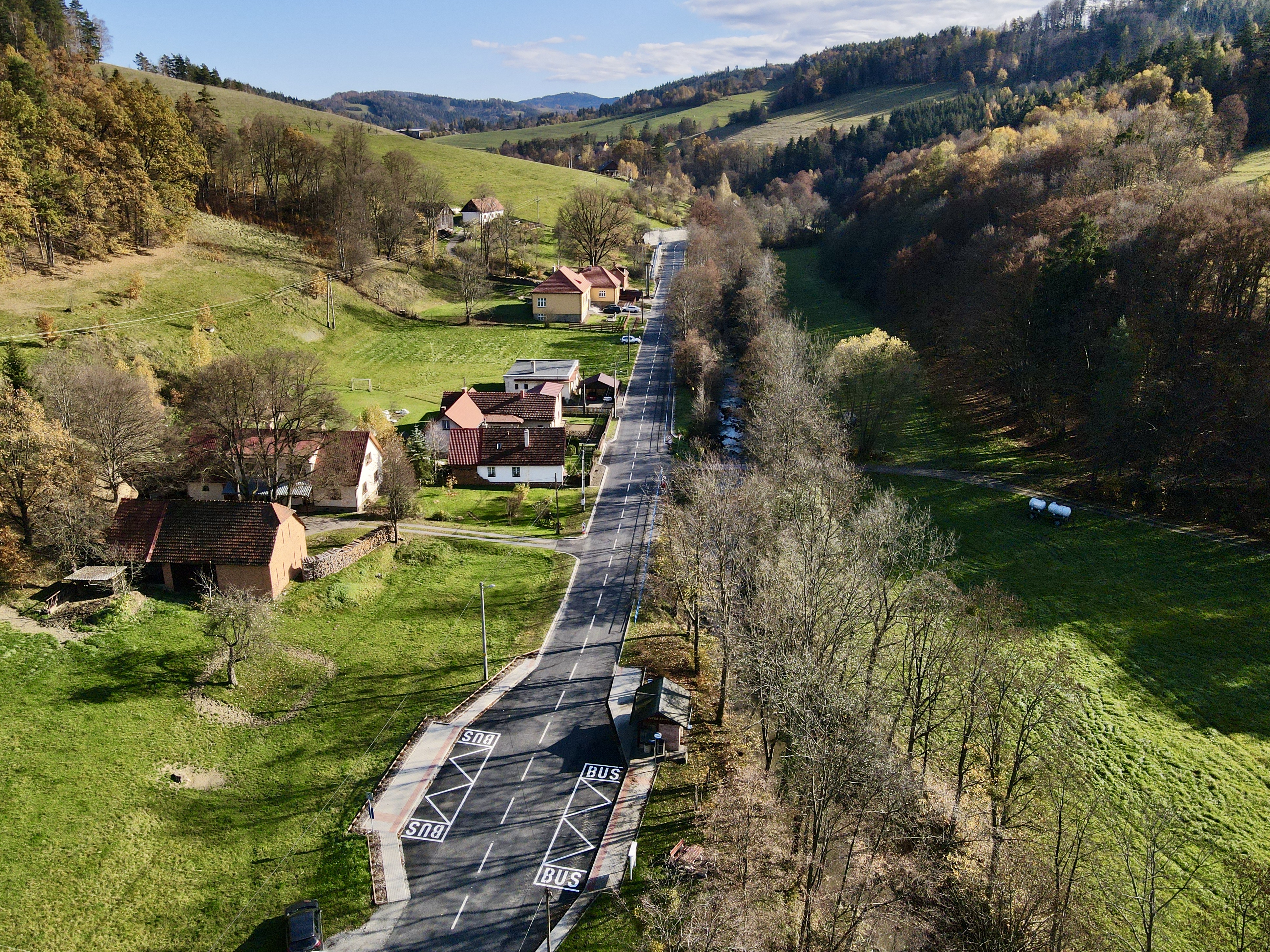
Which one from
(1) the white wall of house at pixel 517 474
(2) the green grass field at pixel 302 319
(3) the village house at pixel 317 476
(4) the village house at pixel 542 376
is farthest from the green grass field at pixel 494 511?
(4) the village house at pixel 542 376

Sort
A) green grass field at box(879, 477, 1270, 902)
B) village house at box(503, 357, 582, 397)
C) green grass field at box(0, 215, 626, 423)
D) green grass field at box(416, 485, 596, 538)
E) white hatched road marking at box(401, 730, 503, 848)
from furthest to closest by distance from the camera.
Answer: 1. village house at box(503, 357, 582, 397)
2. green grass field at box(0, 215, 626, 423)
3. green grass field at box(416, 485, 596, 538)
4. green grass field at box(879, 477, 1270, 902)
5. white hatched road marking at box(401, 730, 503, 848)

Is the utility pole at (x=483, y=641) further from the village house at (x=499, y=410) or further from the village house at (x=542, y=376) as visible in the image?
the village house at (x=542, y=376)

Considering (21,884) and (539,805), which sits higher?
(21,884)

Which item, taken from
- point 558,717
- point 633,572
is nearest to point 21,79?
point 633,572

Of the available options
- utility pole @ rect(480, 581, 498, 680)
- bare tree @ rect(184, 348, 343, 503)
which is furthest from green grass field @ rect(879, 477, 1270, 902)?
bare tree @ rect(184, 348, 343, 503)

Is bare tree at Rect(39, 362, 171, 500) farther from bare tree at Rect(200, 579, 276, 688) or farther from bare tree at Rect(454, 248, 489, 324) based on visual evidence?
bare tree at Rect(454, 248, 489, 324)

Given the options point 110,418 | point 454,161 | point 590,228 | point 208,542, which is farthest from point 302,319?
point 454,161

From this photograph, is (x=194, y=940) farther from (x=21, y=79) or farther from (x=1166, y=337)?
(x=21, y=79)
